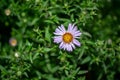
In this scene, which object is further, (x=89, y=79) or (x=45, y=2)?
(x=89, y=79)

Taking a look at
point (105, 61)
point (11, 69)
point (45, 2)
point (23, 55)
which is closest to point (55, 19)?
point (45, 2)

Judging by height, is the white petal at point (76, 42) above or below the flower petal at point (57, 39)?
below

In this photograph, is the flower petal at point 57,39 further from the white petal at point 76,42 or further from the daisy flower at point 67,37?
the white petal at point 76,42

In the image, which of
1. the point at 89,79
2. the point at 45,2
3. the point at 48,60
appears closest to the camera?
the point at 45,2

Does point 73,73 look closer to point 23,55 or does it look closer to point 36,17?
point 23,55

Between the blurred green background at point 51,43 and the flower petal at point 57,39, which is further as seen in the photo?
the blurred green background at point 51,43

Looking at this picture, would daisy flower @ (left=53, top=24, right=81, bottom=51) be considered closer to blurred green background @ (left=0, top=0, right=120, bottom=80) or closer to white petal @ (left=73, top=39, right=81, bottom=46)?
white petal @ (left=73, top=39, right=81, bottom=46)

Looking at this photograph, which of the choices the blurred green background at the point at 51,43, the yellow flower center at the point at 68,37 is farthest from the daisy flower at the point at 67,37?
the blurred green background at the point at 51,43
